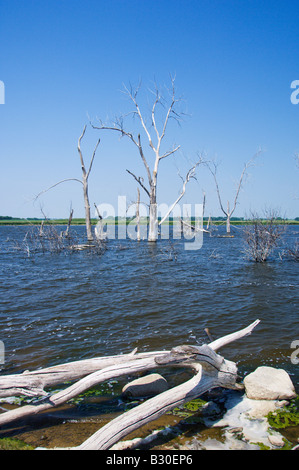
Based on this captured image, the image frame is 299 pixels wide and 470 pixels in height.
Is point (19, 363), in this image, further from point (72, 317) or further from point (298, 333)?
point (298, 333)

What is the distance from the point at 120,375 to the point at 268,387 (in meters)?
1.87

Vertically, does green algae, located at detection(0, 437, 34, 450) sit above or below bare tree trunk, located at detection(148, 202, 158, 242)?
below

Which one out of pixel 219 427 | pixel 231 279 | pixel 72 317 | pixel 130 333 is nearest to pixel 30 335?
pixel 72 317

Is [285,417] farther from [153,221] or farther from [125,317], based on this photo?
A: [153,221]

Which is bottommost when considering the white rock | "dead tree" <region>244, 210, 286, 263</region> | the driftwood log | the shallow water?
the shallow water

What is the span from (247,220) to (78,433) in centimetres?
1434

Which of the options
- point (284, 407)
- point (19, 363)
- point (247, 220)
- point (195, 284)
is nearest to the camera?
point (284, 407)

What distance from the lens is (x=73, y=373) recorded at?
3.76m

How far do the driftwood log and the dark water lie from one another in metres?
1.36

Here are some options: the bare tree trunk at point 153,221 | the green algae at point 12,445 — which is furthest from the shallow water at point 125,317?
the bare tree trunk at point 153,221

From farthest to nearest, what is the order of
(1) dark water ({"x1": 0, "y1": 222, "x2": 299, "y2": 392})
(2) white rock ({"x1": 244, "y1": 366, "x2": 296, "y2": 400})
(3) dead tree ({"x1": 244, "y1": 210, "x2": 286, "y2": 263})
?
(3) dead tree ({"x1": 244, "y1": 210, "x2": 286, "y2": 263}), (1) dark water ({"x1": 0, "y1": 222, "x2": 299, "y2": 392}), (2) white rock ({"x1": 244, "y1": 366, "x2": 296, "y2": 400})

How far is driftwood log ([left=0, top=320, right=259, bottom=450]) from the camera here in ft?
9.69

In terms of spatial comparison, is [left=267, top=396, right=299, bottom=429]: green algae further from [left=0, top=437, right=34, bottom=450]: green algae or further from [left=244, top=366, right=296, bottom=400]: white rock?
[left=0, top=437, right=34, bottom=450]: green algae

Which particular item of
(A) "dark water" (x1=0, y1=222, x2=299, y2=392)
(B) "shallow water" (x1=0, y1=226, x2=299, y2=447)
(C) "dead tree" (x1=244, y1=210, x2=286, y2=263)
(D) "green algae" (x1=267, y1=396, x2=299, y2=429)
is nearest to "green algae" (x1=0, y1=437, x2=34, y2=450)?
(B) "shallow water" (x1=0, y1=226, x2=299, y2=447)
